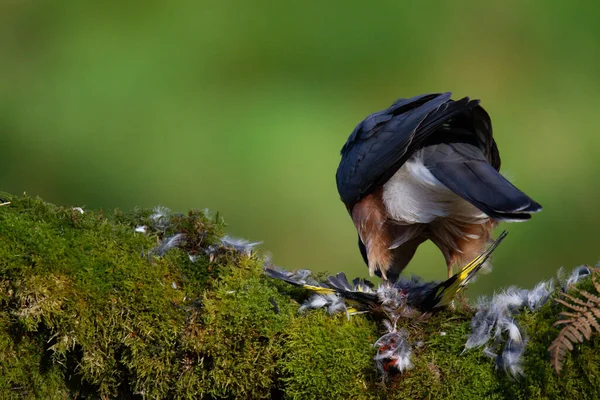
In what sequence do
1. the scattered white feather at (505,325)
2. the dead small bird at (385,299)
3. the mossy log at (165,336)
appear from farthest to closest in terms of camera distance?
the dead small bird at (385,299)
the mossy log at (165,336)
the scattered white feather at (505,325)

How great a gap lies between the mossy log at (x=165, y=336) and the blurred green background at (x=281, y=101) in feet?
9.83

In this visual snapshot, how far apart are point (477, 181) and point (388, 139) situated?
497mm

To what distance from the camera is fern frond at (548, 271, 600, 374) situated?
1770 millimetres

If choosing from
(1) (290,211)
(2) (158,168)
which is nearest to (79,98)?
(2) (158,168)

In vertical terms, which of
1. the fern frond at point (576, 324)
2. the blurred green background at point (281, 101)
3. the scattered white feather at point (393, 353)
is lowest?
the fern frond at point (576, 324)

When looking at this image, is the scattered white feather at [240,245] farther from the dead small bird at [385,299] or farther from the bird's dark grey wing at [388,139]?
the bird's dark grey wing at [388,139]

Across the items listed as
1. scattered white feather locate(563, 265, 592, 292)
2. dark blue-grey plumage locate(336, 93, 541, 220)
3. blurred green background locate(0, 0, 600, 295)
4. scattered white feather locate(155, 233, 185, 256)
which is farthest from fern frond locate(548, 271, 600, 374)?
blurred green background locate(0, 0, 600, 295)

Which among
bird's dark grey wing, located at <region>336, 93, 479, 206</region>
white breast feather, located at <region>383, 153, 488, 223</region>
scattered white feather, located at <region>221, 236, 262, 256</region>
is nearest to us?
scattered white feather, located at <region>221, 236, 262, 256</region>

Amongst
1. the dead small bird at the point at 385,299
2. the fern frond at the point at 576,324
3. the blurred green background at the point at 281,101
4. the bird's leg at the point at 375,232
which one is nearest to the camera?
the fern frond at the point at 576,324

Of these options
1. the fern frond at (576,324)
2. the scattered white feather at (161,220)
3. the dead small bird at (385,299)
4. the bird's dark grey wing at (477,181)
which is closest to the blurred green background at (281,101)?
the bird's dark grey wing at (477,181)

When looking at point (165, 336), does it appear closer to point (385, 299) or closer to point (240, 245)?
point (240, 245)

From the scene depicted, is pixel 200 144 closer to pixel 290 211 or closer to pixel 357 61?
pixel 290 211

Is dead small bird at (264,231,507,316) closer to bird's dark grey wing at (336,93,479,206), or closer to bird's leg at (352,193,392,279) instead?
bird's dark grey wing at (336,93,479,206)

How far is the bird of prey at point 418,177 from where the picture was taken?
Answer: 8.80 ft
